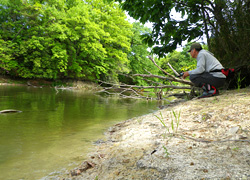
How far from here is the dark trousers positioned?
14.6 ft

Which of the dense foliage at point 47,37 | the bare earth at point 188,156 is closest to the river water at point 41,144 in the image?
the bare earth at point 188,156

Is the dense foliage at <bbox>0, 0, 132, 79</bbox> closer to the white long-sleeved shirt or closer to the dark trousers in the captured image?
the dark trousers

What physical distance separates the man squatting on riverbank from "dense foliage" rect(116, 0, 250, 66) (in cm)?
139

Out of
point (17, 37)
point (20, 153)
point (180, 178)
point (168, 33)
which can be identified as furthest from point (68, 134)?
point (17, 37)

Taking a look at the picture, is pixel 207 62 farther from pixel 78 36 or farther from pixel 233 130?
pixel 78 36

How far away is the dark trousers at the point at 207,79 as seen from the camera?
14.6 feet

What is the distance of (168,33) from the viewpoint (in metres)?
5.94

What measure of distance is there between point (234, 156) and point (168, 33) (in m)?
4.93

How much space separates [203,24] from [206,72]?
111 inches

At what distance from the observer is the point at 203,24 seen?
6.54m

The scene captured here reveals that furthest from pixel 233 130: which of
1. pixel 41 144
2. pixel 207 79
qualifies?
pixel 41 144

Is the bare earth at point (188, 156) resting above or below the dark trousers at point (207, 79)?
below

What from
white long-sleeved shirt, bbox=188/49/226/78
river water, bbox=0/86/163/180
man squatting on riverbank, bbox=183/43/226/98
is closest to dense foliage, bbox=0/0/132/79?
river water, bbox=0/86/163/180

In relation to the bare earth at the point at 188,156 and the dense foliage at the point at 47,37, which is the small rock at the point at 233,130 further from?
the dense foliage at the point at 47,37
